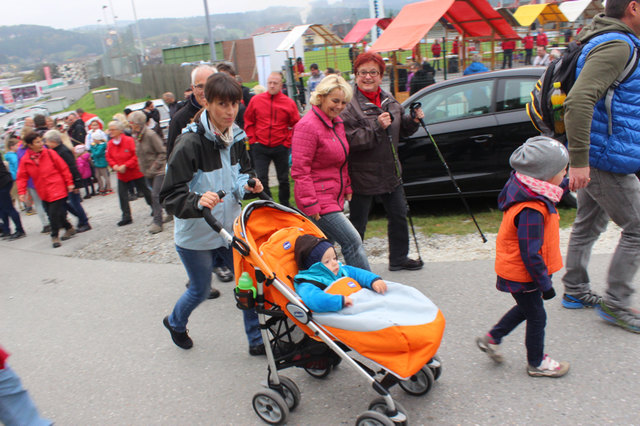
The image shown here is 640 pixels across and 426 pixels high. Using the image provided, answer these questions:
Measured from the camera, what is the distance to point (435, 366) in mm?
3098

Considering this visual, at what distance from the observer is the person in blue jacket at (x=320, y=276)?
281cm

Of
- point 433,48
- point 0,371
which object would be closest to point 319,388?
point 0,371

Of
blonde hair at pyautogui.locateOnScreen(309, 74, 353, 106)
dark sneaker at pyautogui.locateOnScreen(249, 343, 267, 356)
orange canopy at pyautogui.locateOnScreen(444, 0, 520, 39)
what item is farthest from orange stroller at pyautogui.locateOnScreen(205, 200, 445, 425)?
orange canopy at pyautogui.locateOnScreen(444, 0, 520, 39)

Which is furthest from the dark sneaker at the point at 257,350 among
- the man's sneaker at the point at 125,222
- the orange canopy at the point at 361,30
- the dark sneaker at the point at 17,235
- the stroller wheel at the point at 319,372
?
the orange canopy at the point at 361,30

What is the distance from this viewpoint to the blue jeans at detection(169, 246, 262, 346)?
3734 millimetres

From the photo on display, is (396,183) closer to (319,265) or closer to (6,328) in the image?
(319,265)

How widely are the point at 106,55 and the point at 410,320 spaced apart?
185ft

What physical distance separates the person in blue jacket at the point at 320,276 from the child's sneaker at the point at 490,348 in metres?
0.87

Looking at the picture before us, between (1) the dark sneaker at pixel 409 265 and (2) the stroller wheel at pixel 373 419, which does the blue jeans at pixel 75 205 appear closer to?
(1) the dark sneaker at pixel 409 265

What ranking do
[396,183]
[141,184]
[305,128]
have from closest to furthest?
[305,128] < [396,183] < [141,184]

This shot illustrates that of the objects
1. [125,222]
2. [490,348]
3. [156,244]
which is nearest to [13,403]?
[490,348]

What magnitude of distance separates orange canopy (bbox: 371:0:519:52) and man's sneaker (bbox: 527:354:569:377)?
8.77 meters

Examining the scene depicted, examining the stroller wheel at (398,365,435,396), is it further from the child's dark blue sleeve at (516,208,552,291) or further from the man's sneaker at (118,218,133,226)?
the man's sneaker at (118,218,133,226)

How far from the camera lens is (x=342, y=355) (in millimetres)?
2764
